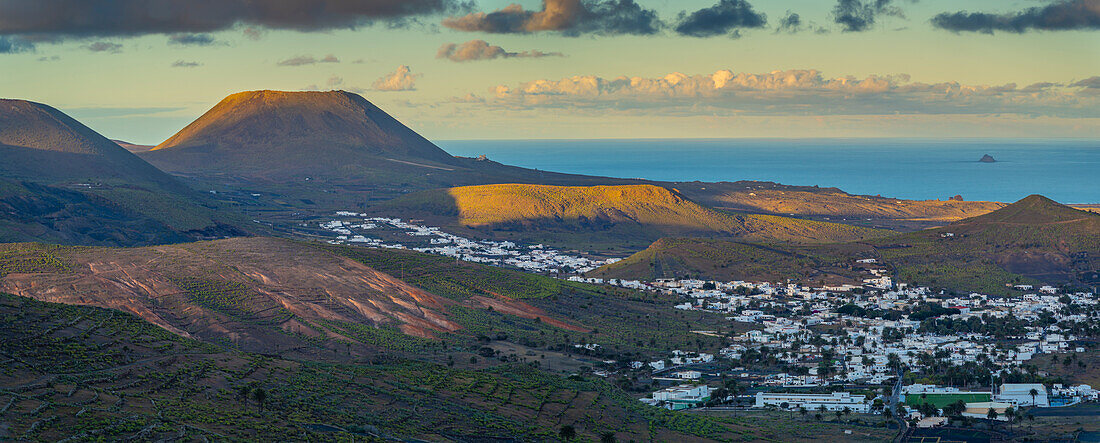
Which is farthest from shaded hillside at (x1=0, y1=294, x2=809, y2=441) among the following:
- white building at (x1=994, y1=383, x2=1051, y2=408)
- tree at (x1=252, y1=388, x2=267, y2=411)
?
white building at (x1=994, y1=383, x2=1051, y2=408)

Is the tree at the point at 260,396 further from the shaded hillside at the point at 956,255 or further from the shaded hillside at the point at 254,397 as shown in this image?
the shaded hillside at the point at 956,255

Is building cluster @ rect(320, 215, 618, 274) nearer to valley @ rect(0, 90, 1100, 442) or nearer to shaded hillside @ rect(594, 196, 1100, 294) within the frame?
valley @ rect(0, 90, 1100, 442)

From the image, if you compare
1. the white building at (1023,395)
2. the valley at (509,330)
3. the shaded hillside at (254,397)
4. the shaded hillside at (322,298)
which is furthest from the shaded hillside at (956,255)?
the shaded hillside at (254,397)

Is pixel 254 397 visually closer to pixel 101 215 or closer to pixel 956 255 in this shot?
pixel 101 215

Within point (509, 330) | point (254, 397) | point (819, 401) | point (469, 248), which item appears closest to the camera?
point (254, 397)

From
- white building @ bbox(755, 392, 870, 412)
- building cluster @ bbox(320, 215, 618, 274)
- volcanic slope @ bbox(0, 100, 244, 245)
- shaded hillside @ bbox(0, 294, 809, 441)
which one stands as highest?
volcanic slope @ bbox(0, 100, 244, 245)

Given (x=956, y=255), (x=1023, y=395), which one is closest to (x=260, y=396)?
(x=1023, y=395)
